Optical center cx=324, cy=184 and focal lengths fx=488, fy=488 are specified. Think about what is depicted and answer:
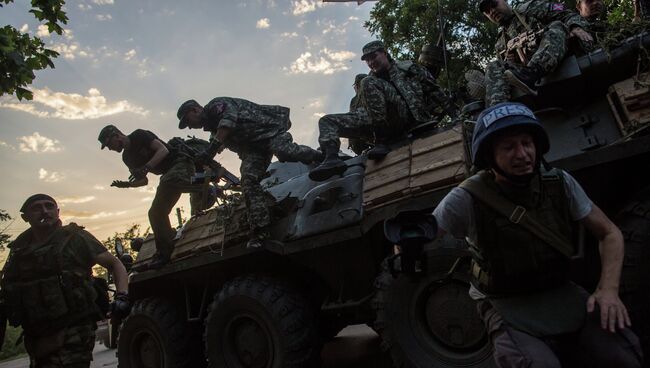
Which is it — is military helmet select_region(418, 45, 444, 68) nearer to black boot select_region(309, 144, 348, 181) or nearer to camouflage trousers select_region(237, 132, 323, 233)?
camouflage trousers select_region(237, 132, 323, 233)

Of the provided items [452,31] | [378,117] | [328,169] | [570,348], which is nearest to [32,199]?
[328,169]


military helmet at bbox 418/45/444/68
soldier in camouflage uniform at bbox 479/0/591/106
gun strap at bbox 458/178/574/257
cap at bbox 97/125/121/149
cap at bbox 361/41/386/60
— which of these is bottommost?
gun strap at bbox 458/178/574/257

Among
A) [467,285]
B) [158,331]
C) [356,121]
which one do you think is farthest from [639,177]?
[158,331]

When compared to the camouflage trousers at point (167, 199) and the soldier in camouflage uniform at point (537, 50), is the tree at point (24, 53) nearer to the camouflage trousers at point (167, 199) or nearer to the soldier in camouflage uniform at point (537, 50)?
the camouflage trousers at point (167, 199)

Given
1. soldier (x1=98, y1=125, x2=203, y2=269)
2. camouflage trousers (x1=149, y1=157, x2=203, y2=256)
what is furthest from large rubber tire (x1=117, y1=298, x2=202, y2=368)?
camouflage trousers (x1=149, y1=157, x2=203, y2=256)

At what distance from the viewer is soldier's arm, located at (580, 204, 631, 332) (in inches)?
71.5

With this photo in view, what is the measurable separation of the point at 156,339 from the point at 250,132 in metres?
2.74

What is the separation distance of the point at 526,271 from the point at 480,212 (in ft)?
0.97

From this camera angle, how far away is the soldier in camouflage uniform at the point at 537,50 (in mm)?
3500

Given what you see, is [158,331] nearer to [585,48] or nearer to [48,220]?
[48,220]

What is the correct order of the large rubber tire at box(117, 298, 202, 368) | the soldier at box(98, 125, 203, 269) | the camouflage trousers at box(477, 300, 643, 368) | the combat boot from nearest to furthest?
the camouflage trousers at box(477, 300, 643, 368)
the combat boot
the large rubber tire at box(117, 298, 202, 368)
the soldier at box(98, 125, 203, 269)

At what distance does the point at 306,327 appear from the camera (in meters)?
4.46

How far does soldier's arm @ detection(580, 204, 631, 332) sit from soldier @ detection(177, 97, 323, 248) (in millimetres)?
3298

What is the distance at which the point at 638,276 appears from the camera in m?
2.79
